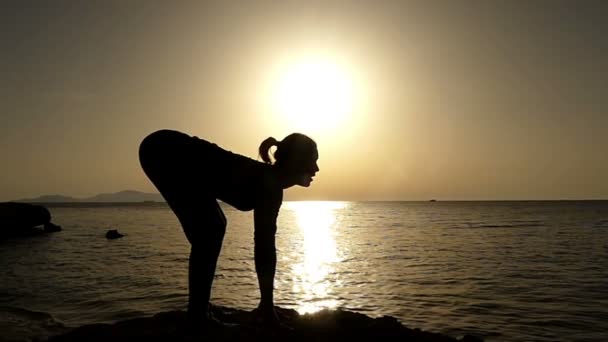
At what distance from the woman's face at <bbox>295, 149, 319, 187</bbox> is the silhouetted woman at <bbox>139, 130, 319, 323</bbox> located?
289 millimetres

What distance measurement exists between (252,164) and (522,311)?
10.4 metres

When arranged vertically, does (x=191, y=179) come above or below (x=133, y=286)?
above

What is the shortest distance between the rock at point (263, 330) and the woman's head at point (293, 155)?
1.66 m

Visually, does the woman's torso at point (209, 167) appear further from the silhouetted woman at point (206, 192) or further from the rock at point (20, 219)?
the rock at point (20, 219)

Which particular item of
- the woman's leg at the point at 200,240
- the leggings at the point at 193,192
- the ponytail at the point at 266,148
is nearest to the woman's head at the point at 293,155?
the ponytail at the point at 266,148

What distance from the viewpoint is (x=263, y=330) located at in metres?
4.75

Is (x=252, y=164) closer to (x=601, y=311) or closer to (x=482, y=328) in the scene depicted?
(x=482, y=328)

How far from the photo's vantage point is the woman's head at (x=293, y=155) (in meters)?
4.99

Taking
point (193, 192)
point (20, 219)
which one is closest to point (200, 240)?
point (193, 192)

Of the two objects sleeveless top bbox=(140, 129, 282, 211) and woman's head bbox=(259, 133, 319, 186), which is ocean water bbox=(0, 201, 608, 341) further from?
woman's head bbox=(259, 133, 319, 186)

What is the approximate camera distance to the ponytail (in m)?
4.99

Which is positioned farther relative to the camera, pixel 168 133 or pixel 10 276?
pixel 10 276

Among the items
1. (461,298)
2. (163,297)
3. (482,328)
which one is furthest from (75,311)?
(461,298)

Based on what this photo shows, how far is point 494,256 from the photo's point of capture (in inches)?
1044
